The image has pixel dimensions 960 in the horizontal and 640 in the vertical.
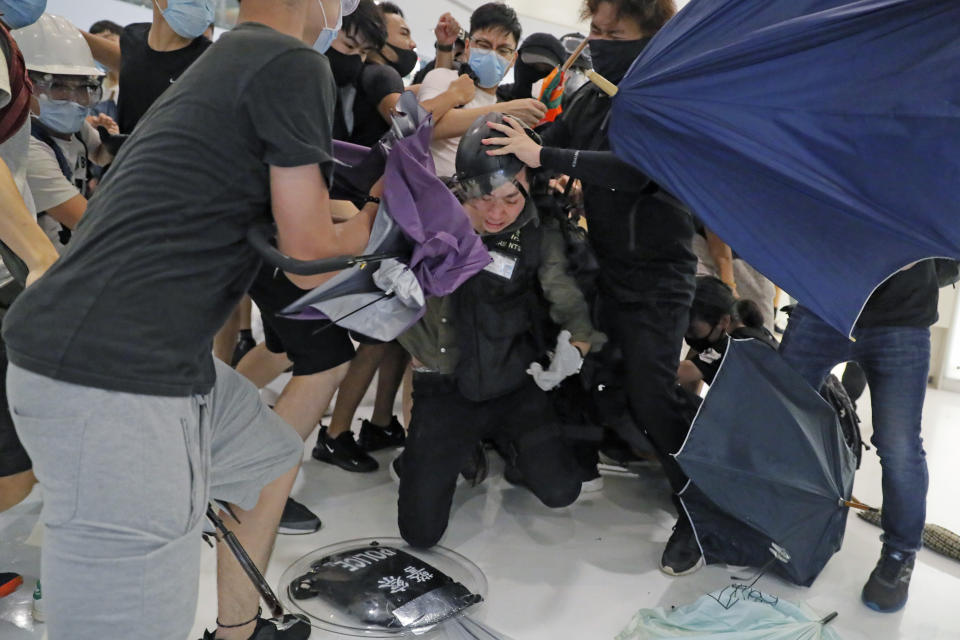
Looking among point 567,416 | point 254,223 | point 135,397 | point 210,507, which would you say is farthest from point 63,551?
point 567,416

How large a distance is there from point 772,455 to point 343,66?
6.38ft

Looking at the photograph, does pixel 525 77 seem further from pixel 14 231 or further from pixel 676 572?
pixel 14 231

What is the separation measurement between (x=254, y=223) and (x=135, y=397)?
1.06 feet

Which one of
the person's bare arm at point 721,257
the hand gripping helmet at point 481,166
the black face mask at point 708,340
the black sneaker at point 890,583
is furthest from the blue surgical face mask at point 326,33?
the black sneaker at point 890,583

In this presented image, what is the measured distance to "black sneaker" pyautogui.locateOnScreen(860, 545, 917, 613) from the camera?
97.3 inches

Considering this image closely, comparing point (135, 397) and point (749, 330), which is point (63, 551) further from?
point (749, 330)

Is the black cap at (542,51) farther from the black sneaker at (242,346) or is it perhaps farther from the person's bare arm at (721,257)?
the black sneaker at (242,346)

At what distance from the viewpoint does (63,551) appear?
1302mm

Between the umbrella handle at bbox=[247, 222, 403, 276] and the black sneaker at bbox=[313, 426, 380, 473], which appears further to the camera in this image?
the black sneaker at bbox=[313, 426, 380, 473]

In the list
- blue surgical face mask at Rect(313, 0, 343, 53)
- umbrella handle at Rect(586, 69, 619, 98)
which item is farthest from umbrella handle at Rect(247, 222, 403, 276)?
umbrella handle at Rect(586, 69, 619, 98)

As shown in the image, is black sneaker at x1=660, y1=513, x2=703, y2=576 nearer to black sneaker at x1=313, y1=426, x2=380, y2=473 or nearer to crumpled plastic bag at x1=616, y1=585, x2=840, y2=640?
crumpled plastic bag at x1=616, y1=585, x2=840, y2=640

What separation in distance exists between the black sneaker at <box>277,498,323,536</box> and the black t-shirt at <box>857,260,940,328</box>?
1740 mm

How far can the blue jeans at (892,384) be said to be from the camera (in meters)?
2.36

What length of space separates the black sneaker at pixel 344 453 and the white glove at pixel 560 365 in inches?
33.0
